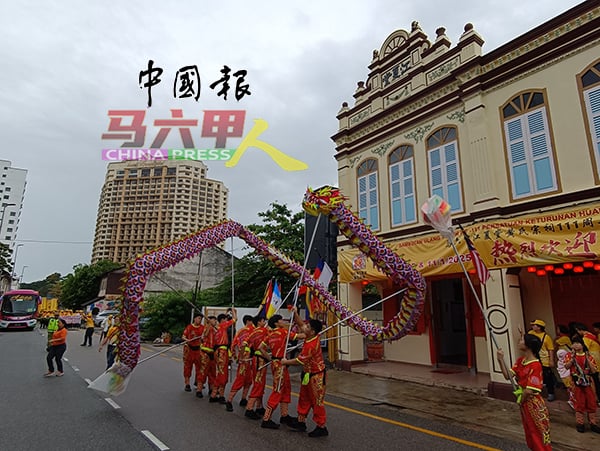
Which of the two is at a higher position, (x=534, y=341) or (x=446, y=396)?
(x=534, y=341)

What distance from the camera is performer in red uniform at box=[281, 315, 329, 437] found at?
541cm

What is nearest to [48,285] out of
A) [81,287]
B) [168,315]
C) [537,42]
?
[81,287]

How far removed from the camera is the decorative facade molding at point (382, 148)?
12178 mm

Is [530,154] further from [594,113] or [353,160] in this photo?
[353,160]

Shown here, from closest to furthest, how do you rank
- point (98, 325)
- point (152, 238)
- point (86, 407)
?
point (86, 407) → point (98, 325) → point (152, 238)

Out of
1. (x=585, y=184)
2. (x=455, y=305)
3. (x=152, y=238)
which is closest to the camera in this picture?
(x=585, y=184)

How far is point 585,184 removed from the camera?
763 cm

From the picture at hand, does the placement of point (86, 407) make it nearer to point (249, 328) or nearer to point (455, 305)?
point (249, 328)

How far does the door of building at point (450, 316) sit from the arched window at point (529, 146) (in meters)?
4.13

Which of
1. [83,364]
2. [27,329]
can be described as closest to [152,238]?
[27,329]

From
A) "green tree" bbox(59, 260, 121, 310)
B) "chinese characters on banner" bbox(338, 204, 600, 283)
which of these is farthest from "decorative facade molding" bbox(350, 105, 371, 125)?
"green tree" bbox(59, 260, 121, 310)

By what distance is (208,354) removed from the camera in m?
7.71

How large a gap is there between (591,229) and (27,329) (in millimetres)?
35449

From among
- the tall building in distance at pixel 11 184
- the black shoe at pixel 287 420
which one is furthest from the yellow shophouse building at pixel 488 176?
the tall building in distance at pixel 11 184
